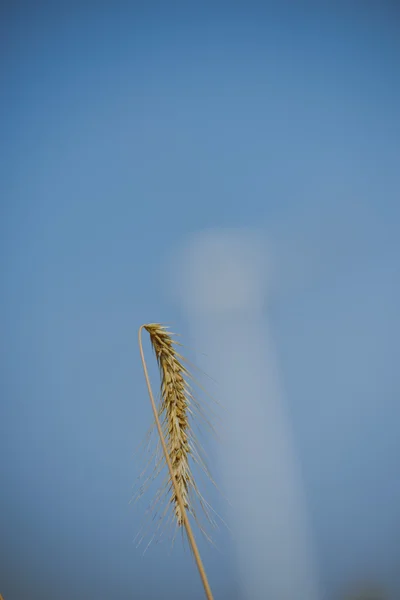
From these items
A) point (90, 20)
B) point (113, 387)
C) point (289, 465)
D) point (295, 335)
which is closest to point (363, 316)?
point (295, 335)

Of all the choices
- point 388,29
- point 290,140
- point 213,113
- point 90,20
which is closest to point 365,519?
point 290,140

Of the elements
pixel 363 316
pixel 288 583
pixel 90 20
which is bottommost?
pixel 288 583

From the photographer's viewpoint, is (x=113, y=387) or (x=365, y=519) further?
(x=113, y=387)

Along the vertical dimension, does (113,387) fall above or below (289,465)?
above

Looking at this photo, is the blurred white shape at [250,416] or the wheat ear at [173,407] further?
the blurred white shape at [250,416]

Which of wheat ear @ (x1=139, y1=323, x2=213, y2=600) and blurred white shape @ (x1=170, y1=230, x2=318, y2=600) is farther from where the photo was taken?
blurred white shape @ (x1=170, y1=230, x2=318, y2=600)

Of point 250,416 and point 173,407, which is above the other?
point 173,407

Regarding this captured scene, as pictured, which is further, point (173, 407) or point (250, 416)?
point (250, 416)

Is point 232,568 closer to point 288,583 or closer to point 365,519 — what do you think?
point 288,583
